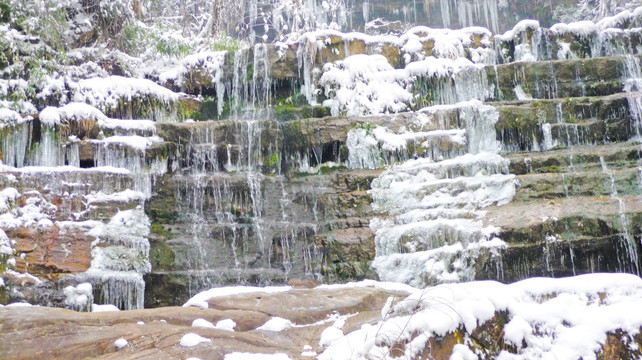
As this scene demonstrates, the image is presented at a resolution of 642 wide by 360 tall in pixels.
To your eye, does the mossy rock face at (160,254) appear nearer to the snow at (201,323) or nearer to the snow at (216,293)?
the snow at (216,293)

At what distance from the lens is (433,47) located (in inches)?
472

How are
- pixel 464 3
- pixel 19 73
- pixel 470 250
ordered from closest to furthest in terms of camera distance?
pixel 470 250, pixel 19 73, pixel 464 3

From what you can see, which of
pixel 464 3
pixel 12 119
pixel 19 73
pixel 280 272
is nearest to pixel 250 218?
pixel 280 272

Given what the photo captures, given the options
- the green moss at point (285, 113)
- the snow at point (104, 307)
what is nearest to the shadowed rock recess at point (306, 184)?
the green moss at point (285, 113)

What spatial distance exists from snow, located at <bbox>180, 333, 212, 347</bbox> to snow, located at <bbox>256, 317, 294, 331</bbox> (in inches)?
25.7

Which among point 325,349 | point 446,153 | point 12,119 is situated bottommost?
point 325,349

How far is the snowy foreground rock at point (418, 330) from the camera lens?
3562mm

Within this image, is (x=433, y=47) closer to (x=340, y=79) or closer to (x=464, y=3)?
(x=340, y=79)

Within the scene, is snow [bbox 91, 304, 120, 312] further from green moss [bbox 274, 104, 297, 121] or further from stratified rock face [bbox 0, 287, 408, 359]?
green moss [bbox 274, 104, 297, 121]

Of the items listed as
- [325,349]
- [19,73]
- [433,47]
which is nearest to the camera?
[325,349]

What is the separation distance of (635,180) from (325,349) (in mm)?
5585

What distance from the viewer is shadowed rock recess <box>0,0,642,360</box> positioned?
4.57 m

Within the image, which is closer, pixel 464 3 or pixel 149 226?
pixel 149 226

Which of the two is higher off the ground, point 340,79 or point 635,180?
point 340,79
